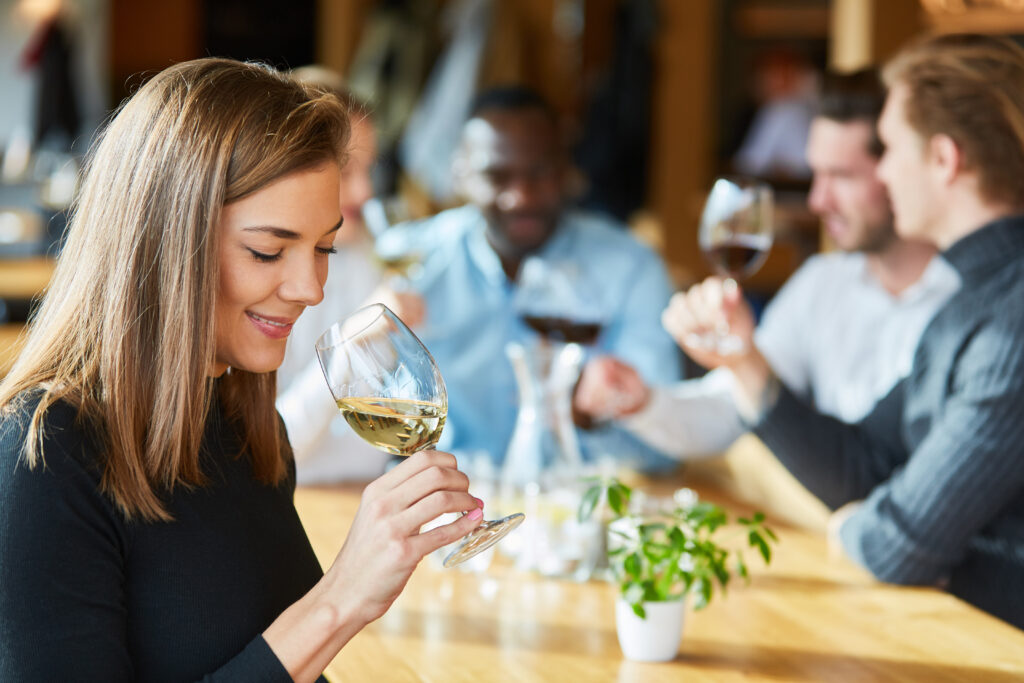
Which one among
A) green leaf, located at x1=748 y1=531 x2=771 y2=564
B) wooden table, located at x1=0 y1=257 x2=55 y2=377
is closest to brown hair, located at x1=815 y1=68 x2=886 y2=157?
green leaf, located at x1=748 y1=531 x2=771 y2=564

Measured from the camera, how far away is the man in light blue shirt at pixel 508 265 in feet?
9.34

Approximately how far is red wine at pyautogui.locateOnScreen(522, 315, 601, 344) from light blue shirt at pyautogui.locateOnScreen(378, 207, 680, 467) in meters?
0.66

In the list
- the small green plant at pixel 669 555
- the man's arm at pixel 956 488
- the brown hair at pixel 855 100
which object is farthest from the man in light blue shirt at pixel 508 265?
the small green plant at pixel 669 555

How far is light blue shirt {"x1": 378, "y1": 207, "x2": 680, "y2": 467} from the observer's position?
2787mm

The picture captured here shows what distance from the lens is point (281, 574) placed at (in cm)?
112

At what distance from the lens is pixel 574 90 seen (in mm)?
6707

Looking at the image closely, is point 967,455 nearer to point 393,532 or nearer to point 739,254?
point 739,254

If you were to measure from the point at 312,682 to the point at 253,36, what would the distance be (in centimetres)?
867

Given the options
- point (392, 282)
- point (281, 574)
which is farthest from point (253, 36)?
point (281, 574)

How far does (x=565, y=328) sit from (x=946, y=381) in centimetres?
65

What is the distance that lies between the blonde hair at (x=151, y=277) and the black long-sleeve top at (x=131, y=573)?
0.10 ft

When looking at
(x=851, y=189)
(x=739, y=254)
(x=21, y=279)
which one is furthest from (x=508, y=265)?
(x=21, y=279)

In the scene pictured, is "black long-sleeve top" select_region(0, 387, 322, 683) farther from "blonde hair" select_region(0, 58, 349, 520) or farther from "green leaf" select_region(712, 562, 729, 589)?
"green leaf" select_region(712, 562, 729, 589)

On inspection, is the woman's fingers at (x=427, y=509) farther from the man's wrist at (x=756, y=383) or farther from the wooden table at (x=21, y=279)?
the wooden table at (x=21, y=279)
